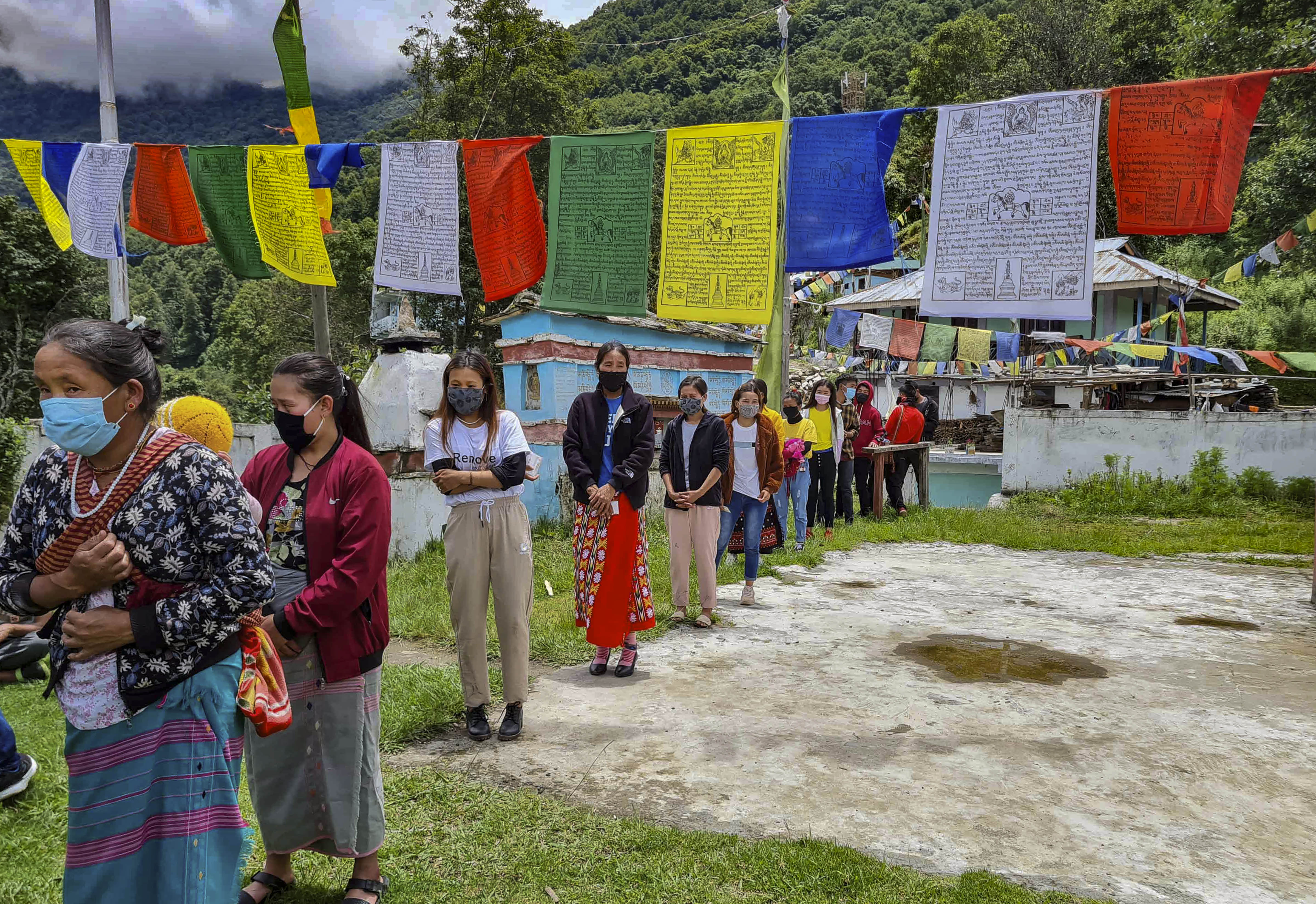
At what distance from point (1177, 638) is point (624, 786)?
179 inches

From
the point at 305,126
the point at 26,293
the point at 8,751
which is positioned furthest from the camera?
the point at 26,293

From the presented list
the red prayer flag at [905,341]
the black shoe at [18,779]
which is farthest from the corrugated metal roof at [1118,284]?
the black shoe at [18,779]

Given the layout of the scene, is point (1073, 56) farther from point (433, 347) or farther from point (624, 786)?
point (624, 786)

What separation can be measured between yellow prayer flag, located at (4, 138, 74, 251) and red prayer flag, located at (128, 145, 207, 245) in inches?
20.3

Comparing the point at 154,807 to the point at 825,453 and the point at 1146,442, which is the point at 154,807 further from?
the point at 1146,442

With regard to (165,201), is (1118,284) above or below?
above

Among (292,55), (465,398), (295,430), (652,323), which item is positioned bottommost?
(295,430)

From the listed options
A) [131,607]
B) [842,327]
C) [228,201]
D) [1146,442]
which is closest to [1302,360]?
[1146,442]

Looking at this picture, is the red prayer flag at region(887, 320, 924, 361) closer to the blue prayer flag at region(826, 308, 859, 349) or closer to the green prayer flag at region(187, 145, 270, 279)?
the blue prayer flag at region(826, 308, 859, 349)

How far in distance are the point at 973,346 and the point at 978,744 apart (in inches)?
531

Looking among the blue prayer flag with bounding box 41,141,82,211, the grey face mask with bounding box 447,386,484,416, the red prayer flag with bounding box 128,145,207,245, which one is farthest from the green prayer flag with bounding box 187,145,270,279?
the grey face mask with bounding box 447,386,484,416

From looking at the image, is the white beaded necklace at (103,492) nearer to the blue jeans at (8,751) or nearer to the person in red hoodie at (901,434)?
the blue jeans at (8,751)

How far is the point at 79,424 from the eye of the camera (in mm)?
1975

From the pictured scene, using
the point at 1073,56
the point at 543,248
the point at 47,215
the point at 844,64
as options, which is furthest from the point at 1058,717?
the point at 844,64
